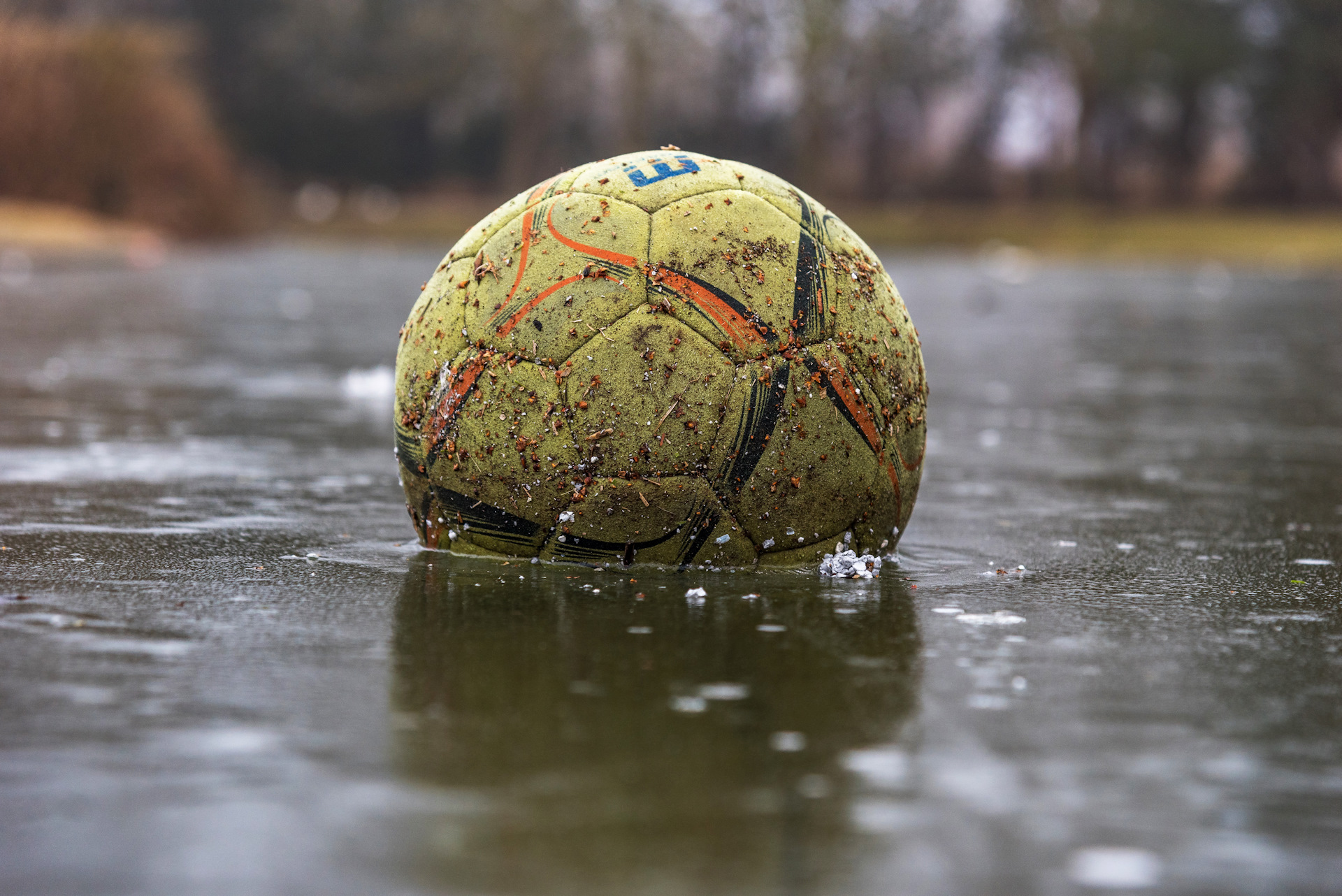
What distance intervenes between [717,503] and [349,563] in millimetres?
1160

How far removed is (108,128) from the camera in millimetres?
32656

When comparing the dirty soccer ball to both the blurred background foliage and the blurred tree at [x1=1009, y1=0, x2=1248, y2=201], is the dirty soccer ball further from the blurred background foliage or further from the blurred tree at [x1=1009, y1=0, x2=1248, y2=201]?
the blurred tree at [x1=1009, y1=0, x2=1248, y2=201]

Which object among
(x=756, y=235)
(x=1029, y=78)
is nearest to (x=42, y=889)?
(x=756, y=235)

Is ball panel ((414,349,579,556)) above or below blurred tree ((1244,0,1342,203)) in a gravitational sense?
below

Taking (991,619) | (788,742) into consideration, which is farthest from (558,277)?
(788,742)

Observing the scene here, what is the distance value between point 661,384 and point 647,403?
66mm

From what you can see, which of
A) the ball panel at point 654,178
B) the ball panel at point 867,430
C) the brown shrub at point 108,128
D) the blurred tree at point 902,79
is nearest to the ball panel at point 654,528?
the ball panel at point 867,430

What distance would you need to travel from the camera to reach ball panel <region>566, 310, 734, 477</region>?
15.1ft

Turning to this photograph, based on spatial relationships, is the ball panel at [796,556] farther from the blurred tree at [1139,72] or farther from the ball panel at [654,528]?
the blurred tree at [1139,72]

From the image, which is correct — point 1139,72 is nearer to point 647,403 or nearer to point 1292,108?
point 1292,108

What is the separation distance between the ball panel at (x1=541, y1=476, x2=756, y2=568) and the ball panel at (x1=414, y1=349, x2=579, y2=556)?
89 millimetres

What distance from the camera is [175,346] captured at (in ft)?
43.6

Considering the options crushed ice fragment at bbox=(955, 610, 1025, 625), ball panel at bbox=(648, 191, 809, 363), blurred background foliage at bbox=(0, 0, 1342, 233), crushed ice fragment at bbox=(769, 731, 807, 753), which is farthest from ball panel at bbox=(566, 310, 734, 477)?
blurred background foliage at bbox=(0, 0, 1342, 233)

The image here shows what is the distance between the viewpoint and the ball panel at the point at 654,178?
491 centimetres
